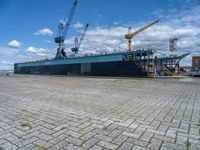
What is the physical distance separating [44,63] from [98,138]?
48.0m

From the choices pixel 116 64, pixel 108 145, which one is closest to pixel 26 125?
pixel 108 145

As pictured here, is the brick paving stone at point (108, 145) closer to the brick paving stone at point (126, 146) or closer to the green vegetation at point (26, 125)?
the brick paving stone at point (126, 146)

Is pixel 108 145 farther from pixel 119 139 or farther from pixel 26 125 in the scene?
pixel 26 125

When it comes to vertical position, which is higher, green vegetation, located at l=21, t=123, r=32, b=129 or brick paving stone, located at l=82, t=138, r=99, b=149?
green vegetation, located at l=21, t=123, r=32, b=129

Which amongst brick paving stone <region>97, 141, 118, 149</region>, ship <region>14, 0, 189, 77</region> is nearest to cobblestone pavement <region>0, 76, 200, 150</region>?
brick paving stone <region>97, 141, 118, 149</region>

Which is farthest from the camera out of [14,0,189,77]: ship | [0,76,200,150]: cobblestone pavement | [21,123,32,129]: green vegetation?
[14,0,189,77]: ship

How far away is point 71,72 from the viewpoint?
36.7 meters

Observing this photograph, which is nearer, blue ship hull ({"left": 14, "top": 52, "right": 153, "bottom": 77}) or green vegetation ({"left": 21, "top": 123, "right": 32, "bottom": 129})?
green vegetation ({"left": 21, "top": 123, "right": 32, "bottom": 129})

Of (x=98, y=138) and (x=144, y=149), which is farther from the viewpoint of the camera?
(x=98, y=138)

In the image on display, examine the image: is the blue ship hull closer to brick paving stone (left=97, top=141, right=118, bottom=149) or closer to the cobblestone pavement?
the cobblestone pavement

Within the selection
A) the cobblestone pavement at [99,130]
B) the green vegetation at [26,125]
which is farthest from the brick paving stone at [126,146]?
the green vegetation at [26,125]

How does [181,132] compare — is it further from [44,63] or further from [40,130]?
[44,63]

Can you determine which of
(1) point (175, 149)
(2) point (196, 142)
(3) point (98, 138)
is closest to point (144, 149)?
(1) point (175, 149)

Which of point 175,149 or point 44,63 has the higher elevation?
point 44,63
